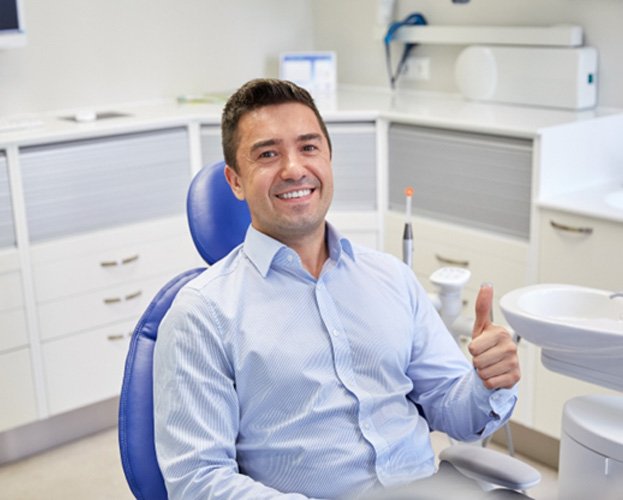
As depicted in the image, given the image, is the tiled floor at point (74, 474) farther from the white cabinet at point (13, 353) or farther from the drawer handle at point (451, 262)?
the drawer handle at point (451, 262)

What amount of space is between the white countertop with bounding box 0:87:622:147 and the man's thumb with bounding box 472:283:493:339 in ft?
4.29

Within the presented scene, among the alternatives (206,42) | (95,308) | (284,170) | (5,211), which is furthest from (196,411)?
(206,42)

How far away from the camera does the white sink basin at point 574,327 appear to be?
1903 millimetres

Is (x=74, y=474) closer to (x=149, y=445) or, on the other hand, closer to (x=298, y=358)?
(x=149, y=445)

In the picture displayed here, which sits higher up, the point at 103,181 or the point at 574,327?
the point at 103,181

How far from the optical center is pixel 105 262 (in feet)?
10.3

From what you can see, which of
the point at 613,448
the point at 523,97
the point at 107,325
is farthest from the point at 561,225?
the point at 107,325

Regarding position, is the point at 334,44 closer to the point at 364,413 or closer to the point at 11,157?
the point at 11,157

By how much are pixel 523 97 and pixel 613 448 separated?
170 cm

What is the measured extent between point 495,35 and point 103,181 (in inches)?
56.0

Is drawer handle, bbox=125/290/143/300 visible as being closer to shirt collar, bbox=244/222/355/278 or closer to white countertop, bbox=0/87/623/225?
white countertop, bbox=0/87/623/225

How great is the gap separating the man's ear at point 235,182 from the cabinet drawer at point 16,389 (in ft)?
4.98

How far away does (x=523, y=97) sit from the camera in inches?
129

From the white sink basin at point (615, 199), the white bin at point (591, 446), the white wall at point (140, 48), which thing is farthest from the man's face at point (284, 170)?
the white wall at point (140, 48)
